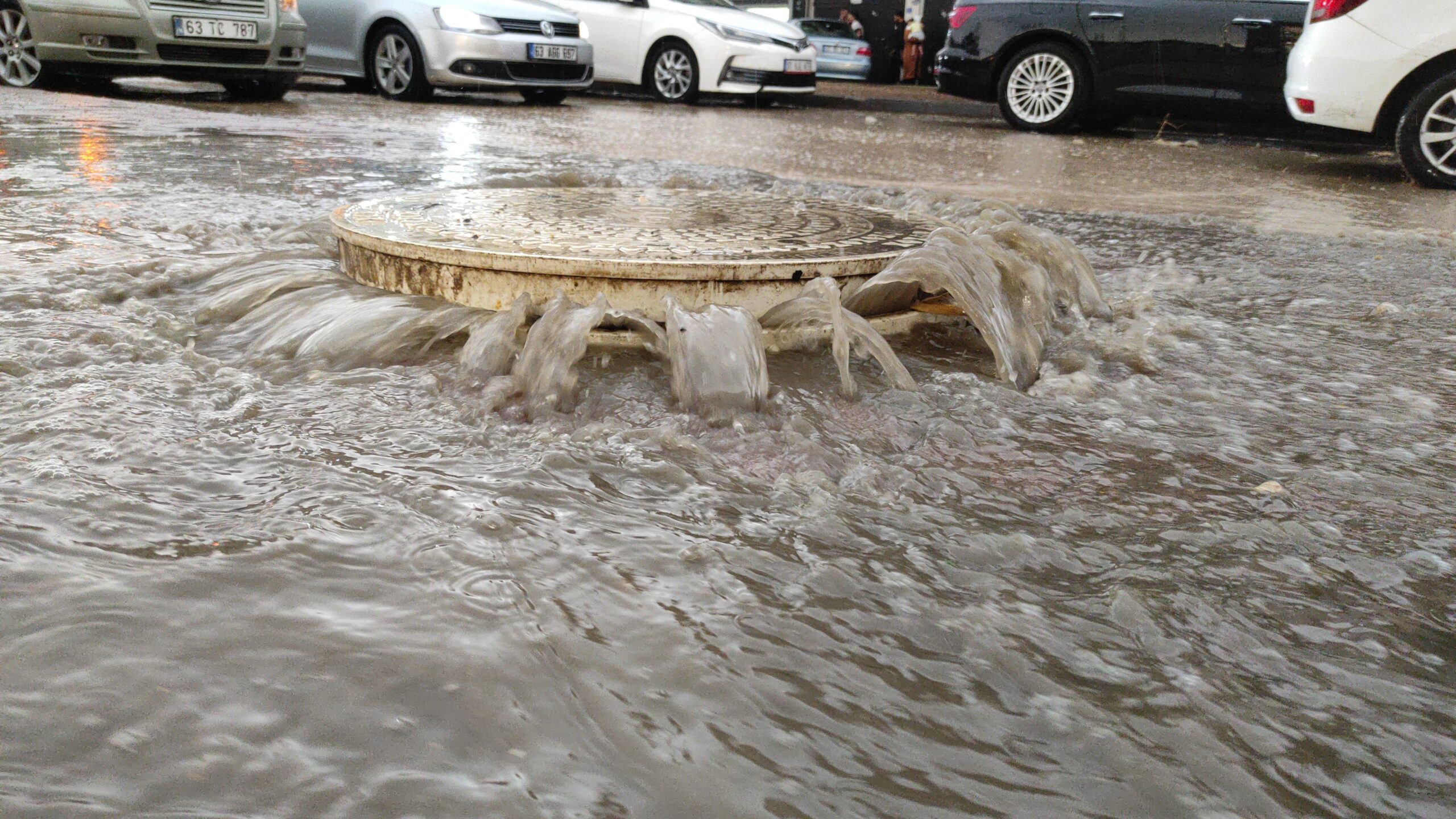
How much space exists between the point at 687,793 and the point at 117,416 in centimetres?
151

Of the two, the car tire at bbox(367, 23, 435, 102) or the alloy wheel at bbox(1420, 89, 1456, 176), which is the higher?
the car tire at bbox(367, 23, 435, 102)

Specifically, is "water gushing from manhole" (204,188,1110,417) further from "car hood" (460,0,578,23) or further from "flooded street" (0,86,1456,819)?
"car hood" (460,0,578,23)

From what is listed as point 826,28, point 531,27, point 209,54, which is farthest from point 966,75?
point 826,28

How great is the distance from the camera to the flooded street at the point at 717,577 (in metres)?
1.25

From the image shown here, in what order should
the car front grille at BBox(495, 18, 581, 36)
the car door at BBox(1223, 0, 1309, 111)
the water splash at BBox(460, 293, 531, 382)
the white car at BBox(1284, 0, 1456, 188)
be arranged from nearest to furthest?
the water splash at BBox(460, 293, 531, 382), the white car at BBox(1284, 0, 1456, 188), the car door at BBox(1223, 0, 1309, 111), the car front grille at BBox(495, 18, 581, 36)

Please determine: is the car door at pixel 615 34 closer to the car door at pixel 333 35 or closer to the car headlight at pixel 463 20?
the car headlight at pixel 463 20

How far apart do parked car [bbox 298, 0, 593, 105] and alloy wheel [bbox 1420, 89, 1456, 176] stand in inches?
309

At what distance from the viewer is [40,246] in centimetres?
362

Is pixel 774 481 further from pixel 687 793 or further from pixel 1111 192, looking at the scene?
pixel 1111 192

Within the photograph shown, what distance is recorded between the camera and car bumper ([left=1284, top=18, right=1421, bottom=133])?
23.2ft

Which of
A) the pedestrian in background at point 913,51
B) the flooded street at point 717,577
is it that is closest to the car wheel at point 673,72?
the pedestrian in background at point 913,51

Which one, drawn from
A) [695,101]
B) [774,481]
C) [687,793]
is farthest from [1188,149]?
[687,793]

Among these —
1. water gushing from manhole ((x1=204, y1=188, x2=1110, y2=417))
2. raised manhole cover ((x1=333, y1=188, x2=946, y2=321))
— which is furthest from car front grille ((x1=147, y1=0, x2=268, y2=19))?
water gushing from manhole ((x1=204, y1=188, x2=1110, y2=417))

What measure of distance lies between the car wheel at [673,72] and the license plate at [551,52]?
1746 millimetres
